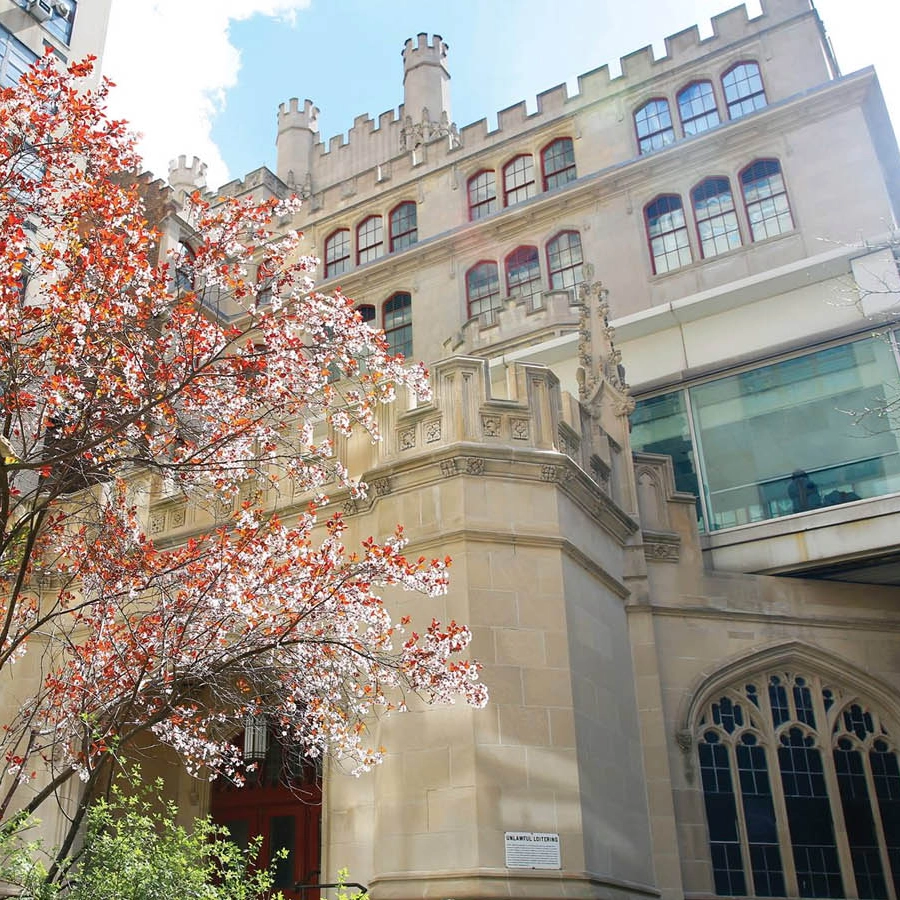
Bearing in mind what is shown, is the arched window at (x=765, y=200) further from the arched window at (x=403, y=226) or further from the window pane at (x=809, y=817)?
the window pane at (x=809, y=817)

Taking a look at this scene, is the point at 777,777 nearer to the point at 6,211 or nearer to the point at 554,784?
the point at 554,784

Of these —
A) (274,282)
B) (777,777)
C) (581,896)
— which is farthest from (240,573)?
(777,777)

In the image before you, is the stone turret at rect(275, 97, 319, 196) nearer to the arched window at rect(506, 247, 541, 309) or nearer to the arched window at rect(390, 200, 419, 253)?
the arched window at rect(390, 200, 419, 253)

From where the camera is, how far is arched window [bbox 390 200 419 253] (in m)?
29.5

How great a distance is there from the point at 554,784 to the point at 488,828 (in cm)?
94

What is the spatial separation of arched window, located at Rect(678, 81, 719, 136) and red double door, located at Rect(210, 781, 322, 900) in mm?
18891

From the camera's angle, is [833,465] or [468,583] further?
[833,465]

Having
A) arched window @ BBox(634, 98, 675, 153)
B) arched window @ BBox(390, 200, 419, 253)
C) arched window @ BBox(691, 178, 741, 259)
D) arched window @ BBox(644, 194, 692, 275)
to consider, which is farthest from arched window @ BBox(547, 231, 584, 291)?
arched window @ BBox(390, 200, 419, 253)

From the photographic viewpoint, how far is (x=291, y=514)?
14.5 m

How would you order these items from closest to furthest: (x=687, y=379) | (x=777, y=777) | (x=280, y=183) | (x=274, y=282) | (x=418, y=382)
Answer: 1. (x=274, y=282)
2. (x=418, y=382)
3. (x=777, y=777)
4. (x=687, y=379)
5. (x=280, y=183)

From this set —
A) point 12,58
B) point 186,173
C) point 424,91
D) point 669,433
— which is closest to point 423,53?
point 424,91

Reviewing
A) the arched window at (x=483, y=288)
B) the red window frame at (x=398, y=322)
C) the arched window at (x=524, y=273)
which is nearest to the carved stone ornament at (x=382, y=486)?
the arched window at (x=524, y=273)

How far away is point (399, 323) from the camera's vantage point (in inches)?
1109

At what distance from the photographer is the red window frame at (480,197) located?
2842 cm
